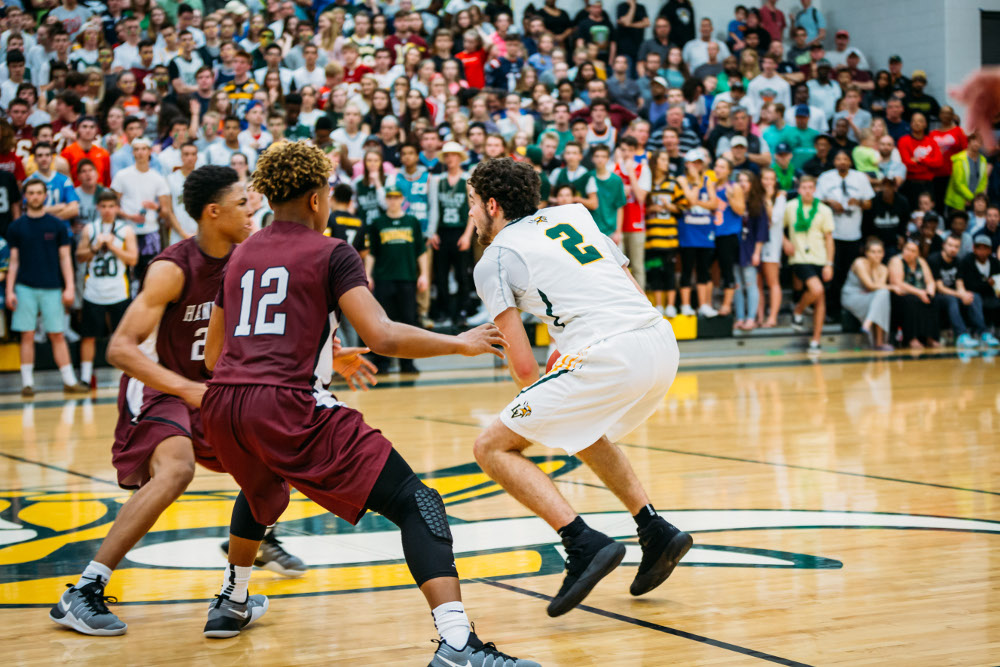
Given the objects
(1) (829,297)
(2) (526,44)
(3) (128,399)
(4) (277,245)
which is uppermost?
(2) (526,44)

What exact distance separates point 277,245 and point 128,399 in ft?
A: 4.40

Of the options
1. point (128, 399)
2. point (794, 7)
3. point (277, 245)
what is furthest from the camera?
point (794, 7)

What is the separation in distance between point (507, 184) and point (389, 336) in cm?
112

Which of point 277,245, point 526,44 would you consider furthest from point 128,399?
point 526,44

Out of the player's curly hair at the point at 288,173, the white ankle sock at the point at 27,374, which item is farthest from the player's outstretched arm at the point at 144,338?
the white ankle sock at the point at 27,374

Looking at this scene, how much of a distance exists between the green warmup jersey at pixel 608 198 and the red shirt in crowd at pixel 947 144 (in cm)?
657

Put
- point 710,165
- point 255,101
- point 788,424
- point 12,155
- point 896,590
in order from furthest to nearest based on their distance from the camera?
point 710,165, point 255,101, point 12,155, point 788,424, point 896,590

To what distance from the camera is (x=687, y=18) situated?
19312mm

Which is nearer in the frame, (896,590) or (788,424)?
(896,590)

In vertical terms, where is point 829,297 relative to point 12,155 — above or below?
below

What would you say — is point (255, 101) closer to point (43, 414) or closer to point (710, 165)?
point (43, 414)

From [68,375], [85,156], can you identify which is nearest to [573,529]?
[68,375]

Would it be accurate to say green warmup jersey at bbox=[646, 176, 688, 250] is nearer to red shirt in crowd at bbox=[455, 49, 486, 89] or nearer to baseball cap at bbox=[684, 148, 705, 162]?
baseball cap at bbox=[684, 148, 705, 162]

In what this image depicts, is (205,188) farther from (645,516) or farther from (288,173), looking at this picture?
(645,516)
